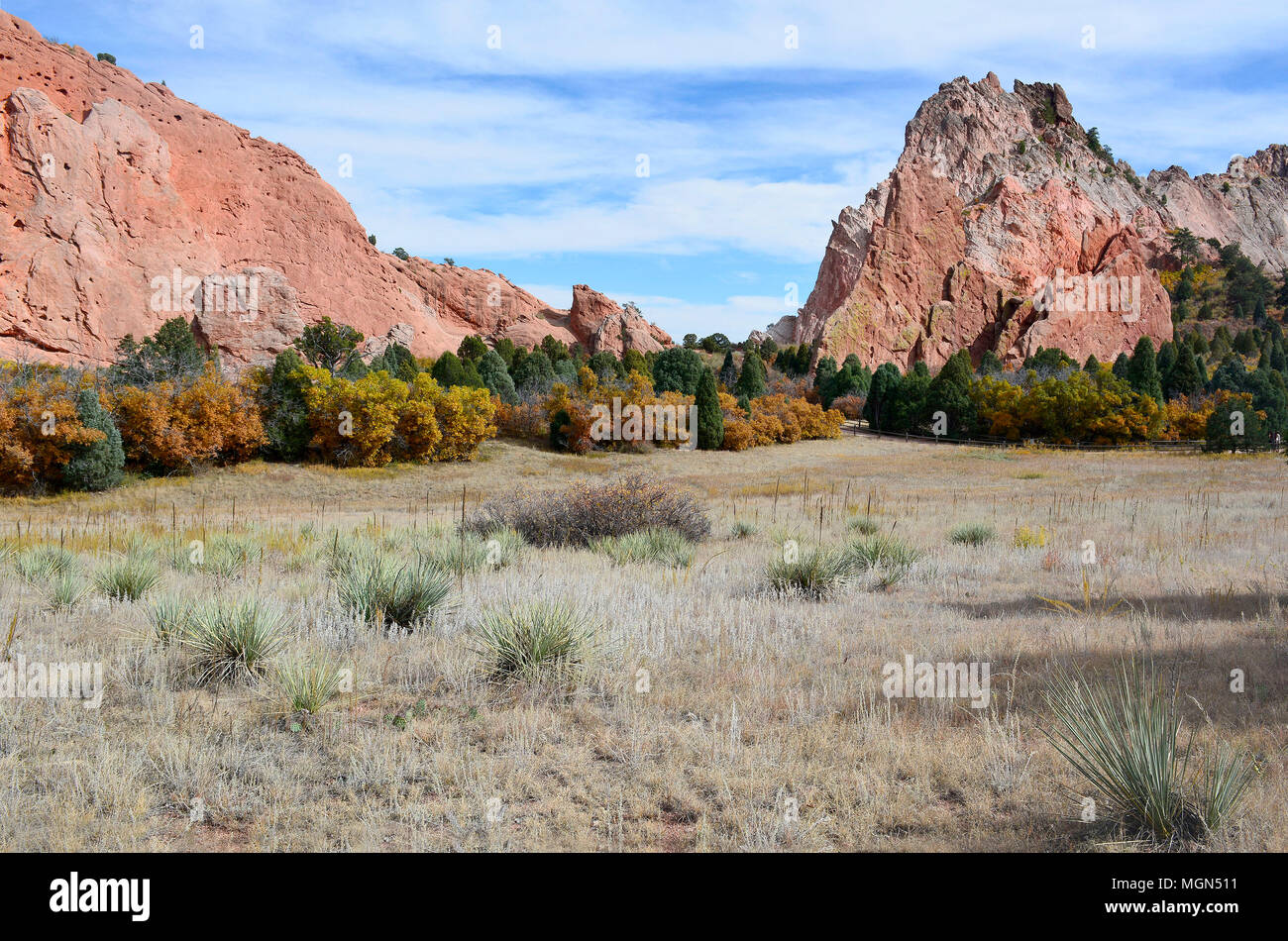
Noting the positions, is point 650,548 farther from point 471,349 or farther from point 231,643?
point 471,349

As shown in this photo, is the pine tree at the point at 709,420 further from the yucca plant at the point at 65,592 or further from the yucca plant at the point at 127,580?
the yucca plant at the point at 65,592

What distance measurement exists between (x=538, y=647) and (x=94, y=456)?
29801 millimetres

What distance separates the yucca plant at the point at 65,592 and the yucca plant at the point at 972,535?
38.8 feet

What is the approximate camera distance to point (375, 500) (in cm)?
2803

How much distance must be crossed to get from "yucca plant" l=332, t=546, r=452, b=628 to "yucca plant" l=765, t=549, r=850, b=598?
11.9ft

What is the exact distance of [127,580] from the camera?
8.09m

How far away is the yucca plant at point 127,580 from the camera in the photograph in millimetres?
7977

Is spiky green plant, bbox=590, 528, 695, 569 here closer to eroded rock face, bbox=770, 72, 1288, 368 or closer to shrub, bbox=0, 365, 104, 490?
shrub, bbox=0, 365, 104, 490

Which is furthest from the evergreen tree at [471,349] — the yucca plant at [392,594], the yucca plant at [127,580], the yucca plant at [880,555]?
the yucca plant at [392,594]

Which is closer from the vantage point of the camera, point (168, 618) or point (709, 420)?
point (168, 618)

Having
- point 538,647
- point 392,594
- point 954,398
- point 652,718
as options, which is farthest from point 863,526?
point 954,398

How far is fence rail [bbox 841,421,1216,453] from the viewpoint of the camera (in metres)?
45.3

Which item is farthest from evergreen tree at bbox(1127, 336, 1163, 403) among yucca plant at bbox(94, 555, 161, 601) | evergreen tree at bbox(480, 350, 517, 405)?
yucca plant at bbox(94, 555, 161, 601)
